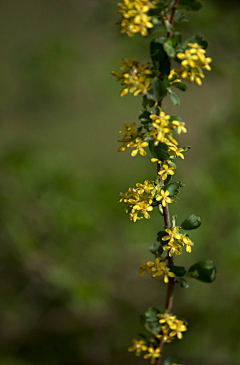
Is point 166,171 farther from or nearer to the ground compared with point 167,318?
farther from the ground

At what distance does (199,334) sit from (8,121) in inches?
57.7

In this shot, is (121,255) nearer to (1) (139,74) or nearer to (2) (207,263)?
(2) (207,263)

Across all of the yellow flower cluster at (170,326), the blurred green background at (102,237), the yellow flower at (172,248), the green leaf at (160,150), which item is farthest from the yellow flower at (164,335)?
the blurred green background at (102,237)

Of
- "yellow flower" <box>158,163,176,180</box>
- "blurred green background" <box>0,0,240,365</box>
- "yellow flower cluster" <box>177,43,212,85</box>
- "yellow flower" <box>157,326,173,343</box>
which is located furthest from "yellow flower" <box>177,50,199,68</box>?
"blurred green background" <box>0,0,240,365</box>

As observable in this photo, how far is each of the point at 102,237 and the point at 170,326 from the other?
80 cm

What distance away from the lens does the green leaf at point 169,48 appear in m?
0.30

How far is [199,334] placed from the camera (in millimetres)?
1013

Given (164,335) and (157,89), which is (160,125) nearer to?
(157,89)

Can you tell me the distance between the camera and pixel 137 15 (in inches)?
12.0

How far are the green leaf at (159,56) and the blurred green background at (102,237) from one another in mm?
601

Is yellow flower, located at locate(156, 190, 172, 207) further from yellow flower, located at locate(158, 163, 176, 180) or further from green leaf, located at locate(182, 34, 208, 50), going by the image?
green leaf, located at locate(182, 34, 208, 50)

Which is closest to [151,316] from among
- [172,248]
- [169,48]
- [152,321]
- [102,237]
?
[152,321]

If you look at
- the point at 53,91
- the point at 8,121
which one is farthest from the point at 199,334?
the point at 8,121

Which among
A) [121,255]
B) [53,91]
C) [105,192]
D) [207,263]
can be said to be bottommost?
[207,263]
